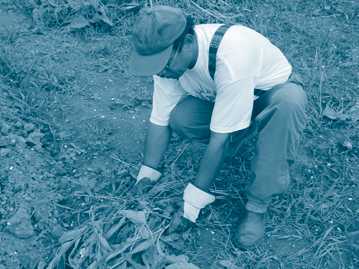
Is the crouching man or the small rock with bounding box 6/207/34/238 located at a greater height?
the crouching man

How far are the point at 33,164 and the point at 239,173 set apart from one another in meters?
1.29

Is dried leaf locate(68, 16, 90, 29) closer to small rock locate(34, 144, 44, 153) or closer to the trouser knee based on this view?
small rock locate(34, 144, 44, 153)

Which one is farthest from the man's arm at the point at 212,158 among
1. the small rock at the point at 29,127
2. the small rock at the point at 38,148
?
the small rock at the point at 29,127

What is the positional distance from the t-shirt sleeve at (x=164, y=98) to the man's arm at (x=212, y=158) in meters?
0.43

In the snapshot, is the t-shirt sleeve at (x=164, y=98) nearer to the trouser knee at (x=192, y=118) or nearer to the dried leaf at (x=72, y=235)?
the trouser knee at (x=192, y=118)

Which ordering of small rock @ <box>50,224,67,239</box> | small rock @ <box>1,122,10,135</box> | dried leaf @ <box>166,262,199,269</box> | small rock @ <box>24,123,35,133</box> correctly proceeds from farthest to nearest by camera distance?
1. small rock @ <box>24,123,35,133</box>
2. small rock @ <box>1,122,10,135</box>
3. small rock @ <box>50,224,67,239</box>
4. dried leaf @ <box>166,262,199,269</box>

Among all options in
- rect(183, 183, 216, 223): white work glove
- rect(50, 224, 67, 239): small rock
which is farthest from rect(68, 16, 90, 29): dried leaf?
rect(183, 183, 216, 223): white work glove

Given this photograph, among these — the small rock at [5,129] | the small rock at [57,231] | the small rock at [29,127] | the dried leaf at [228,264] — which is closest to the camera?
the dried leaf at [228,264]

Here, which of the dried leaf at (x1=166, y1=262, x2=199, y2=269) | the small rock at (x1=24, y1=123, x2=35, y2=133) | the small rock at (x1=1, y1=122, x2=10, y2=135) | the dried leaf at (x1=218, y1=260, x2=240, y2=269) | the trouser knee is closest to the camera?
the dried leaf at (x1=166, y1=262, x2=199, y2=269)

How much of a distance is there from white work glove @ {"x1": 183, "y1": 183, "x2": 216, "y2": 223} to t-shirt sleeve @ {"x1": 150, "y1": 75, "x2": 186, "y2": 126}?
1.53ft

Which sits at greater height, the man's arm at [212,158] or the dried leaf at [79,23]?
the man's arm at [212,158]

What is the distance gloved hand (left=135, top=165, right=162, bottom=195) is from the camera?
1929 millimetres

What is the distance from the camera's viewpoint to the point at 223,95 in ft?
4.98

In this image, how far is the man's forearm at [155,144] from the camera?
1.95 meters
